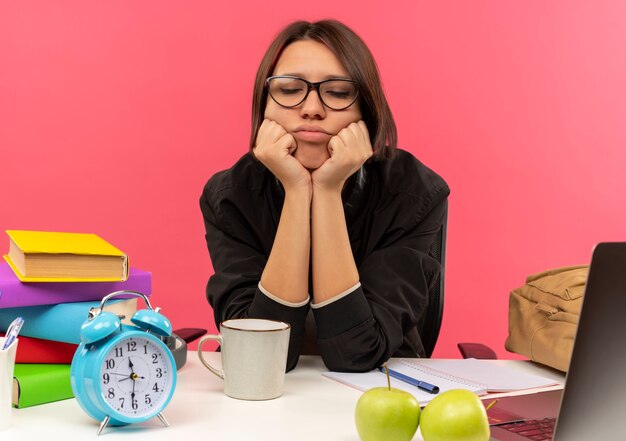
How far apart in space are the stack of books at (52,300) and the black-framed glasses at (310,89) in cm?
59

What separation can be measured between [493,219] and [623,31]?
91cm

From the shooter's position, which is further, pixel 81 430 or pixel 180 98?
pixel 180 98

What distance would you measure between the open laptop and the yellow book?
2.31 ft

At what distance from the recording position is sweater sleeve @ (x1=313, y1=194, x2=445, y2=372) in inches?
56.8

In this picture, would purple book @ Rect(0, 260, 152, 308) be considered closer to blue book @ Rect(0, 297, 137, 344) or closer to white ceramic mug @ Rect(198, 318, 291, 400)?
blue book @ Rect(0, 297, 137, 344)

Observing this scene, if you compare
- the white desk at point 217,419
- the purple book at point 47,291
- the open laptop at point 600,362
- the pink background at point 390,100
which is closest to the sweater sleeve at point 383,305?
the white desk at point 217,419

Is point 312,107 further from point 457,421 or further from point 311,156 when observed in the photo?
point 457,421

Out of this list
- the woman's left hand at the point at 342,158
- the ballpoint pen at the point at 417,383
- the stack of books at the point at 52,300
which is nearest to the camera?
the stack of books at the point at 52,300

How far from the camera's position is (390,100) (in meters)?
3.10

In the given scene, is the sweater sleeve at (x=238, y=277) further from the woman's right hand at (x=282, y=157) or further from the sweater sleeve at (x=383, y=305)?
the woman's right hand at (x=282, y=157)

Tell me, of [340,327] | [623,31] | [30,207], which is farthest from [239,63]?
[340,327]

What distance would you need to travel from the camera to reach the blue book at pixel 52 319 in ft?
3.83

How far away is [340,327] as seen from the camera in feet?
4.84

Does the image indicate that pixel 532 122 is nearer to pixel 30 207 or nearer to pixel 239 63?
pixel 239 63
